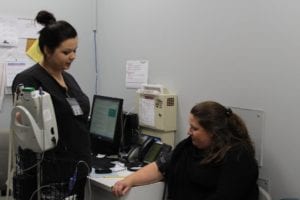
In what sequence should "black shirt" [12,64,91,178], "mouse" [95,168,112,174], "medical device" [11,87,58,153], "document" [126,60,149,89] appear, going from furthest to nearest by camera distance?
"document" [126,60,149,89] → "mouse" [95,168,112,174] → "black shirt" [12,64,91,178] → "medical device" [11,87,58,153]

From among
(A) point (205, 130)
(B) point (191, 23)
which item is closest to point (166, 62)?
(B) point (191, 23)

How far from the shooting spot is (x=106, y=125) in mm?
2943

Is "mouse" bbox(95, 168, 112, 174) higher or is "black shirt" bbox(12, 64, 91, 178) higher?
"black shirt" bbox(12, 64, 91, 178)

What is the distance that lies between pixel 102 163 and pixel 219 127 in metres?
0.93

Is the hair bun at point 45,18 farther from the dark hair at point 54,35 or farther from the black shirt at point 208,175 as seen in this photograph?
the black shirt at point 208,175

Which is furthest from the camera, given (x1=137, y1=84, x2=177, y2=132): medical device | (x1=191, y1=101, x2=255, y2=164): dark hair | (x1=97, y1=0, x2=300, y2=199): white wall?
(x1=137, y1=84, x2=177, y2=132): medical device

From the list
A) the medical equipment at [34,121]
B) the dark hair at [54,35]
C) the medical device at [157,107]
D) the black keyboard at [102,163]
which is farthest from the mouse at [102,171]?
the dark hair at [54,35]

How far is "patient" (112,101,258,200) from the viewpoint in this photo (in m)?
1.95

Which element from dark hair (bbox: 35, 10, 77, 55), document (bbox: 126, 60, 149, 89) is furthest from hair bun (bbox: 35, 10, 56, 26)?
document (bbox: 126, 60, 149, 89)

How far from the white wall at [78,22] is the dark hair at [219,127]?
5.71ft

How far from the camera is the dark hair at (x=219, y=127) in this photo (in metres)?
2.06

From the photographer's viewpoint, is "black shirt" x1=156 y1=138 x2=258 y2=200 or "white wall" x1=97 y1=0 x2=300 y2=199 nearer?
"black shirt" x1=156 y1=138 x2=258 y2=200

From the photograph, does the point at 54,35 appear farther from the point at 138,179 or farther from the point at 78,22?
the point at 78,22

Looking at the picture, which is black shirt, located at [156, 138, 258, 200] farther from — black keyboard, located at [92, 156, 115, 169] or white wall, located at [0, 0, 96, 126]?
white wall, located at [0, 0, 96, 126]
